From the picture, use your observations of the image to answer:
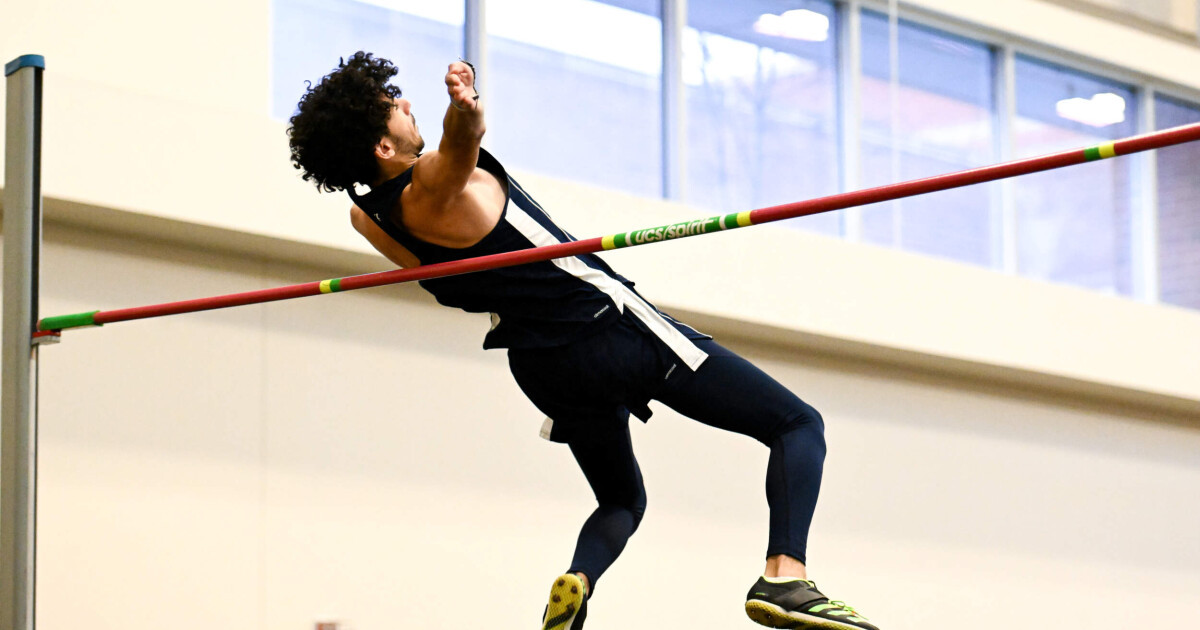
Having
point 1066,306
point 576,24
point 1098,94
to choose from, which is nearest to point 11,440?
point 576,24

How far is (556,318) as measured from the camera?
92.8 inches

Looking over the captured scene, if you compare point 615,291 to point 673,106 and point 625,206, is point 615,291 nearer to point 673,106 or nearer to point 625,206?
point 625,206

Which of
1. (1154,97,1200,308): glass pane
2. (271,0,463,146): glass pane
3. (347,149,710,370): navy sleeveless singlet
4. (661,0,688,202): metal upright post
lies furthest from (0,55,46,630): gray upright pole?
(1154,97,1200,308): glass pane

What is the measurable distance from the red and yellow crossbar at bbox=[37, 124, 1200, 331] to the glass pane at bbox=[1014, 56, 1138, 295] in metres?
Answer: 4.50

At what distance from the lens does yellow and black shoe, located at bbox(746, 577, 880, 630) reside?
2.10 metres

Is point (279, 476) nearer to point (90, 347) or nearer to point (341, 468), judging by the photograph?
point (341, 468)

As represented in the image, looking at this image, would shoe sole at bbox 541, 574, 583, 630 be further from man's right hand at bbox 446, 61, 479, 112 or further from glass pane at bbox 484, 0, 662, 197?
glass pane at bbox 484, 0, 662, 197

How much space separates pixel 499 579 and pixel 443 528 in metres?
0.26

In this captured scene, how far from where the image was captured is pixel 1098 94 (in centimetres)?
679

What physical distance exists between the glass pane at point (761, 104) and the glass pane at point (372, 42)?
1047 millimetres

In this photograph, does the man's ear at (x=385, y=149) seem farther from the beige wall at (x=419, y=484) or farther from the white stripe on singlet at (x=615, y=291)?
the beige wall at (x=419, y=484)

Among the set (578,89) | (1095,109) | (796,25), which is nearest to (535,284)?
(578,89)

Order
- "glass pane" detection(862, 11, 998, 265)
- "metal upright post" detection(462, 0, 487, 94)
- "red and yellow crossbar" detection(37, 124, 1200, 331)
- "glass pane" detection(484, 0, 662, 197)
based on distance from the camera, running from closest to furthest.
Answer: "red and yellow crossbar" detection(37, 124, 1200, 331), "metal upright post" detection(462, 0, 487, 94), "glass pane" detection(484, 0, 662, 197), "glass pane" detection(862, 11, 998, 265)

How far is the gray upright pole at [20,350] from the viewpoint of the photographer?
2645 millimetres
